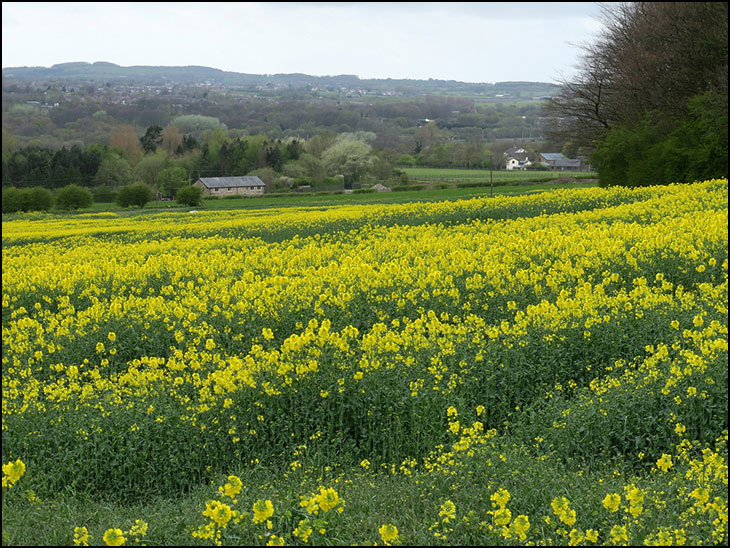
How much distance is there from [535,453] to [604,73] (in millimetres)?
45885

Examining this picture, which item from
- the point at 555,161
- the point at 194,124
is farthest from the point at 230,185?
the point at 555,161

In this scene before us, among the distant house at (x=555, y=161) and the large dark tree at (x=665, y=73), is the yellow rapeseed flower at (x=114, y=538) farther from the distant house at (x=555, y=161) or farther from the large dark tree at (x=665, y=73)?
the distant house at (x=555, y=161)

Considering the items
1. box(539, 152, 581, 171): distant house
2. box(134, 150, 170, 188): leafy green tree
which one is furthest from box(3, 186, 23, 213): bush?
box(539, 152, 581, 171): distant house

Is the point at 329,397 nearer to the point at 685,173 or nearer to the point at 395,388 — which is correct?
the point at 395,388

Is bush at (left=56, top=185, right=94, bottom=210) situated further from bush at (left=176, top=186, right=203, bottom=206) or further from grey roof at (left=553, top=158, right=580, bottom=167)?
grey roof at (left=553, top=158, right=580, bottom=167)

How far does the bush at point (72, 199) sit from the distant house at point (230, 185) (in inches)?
1380

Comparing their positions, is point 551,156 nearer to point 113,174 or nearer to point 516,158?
point 516,158

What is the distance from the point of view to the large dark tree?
32469 millimetres

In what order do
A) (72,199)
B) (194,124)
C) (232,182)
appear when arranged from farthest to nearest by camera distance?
(194,124) < (232,182) < (72,199)

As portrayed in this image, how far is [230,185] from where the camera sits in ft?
343

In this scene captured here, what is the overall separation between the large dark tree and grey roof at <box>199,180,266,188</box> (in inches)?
2600

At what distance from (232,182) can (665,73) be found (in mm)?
77642

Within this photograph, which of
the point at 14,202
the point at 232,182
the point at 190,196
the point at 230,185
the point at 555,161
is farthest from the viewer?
the point at 555,161

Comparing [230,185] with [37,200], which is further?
[230,185]
